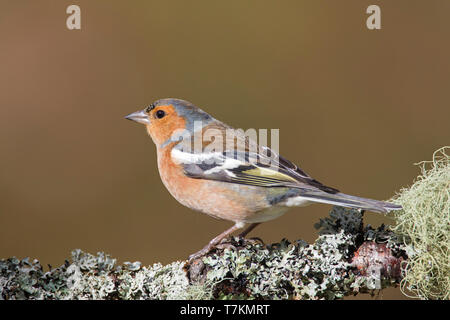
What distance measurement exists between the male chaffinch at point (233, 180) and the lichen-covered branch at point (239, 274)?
283 millimetres

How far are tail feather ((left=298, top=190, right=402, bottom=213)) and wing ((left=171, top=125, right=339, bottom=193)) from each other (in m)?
0.06

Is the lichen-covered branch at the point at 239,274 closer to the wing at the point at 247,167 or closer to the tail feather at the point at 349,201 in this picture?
the tail feather at the point at 349,201

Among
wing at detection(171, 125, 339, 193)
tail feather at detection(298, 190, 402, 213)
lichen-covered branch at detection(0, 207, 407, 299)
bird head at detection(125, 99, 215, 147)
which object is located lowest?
lichen-covered branch at detection(0, 207, 407, 299)

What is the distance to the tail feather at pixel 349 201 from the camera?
7.60ft

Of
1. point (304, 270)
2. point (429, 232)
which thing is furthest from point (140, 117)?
point (429, 232)

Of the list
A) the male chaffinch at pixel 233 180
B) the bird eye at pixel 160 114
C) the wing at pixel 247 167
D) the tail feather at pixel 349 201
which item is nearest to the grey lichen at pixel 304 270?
the tail feather at pixel 349 201

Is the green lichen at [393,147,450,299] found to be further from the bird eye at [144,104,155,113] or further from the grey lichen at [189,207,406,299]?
the bird eye at [144,104,155,113]

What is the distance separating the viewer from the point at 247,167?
9.96 ft

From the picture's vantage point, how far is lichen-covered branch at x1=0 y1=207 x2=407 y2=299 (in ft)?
7.20

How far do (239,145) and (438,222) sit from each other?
136 cm

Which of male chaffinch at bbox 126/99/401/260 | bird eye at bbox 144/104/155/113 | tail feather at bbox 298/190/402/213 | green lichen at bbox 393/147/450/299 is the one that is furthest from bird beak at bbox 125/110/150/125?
green lichen at bbox 393/147/450/299

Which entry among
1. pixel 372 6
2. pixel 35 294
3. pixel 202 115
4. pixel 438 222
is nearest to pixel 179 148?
pixel 202 115

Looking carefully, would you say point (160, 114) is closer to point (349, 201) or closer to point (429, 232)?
point (349, 201)

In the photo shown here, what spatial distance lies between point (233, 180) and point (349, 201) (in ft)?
2.55
